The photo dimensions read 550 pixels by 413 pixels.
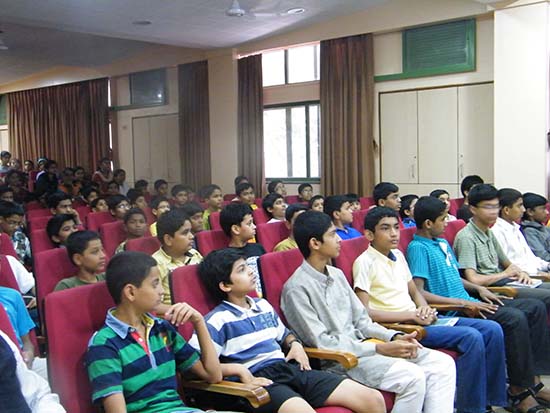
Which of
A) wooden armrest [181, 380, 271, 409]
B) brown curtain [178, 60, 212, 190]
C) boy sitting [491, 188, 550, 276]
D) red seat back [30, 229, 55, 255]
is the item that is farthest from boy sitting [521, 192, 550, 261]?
brown curtain [178, 60, 212, 190]

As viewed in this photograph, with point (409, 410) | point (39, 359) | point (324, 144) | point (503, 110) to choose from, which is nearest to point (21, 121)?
point (324, 144)

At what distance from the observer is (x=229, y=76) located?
9.60m

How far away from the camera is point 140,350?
1893 millimetres

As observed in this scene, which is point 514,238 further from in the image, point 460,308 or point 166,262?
point 166,262

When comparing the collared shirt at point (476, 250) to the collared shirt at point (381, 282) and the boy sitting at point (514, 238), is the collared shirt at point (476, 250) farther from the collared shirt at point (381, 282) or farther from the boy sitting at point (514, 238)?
the collared shirt at point (381, 282)

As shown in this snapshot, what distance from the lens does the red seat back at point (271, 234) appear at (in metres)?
4.22

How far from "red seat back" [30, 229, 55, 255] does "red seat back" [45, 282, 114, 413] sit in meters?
2.18

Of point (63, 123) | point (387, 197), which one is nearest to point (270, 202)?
point (387, 197)

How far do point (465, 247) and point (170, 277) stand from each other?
6.57 feet

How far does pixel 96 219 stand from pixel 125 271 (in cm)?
353

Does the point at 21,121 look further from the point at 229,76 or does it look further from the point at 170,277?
the point at 170,277

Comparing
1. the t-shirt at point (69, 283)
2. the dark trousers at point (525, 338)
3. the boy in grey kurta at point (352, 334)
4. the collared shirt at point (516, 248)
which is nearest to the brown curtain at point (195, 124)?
the collared shirt at point (516, 248)

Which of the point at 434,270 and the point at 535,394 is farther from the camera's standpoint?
the point at 434,270

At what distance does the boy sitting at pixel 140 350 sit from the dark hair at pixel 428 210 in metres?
1.68
